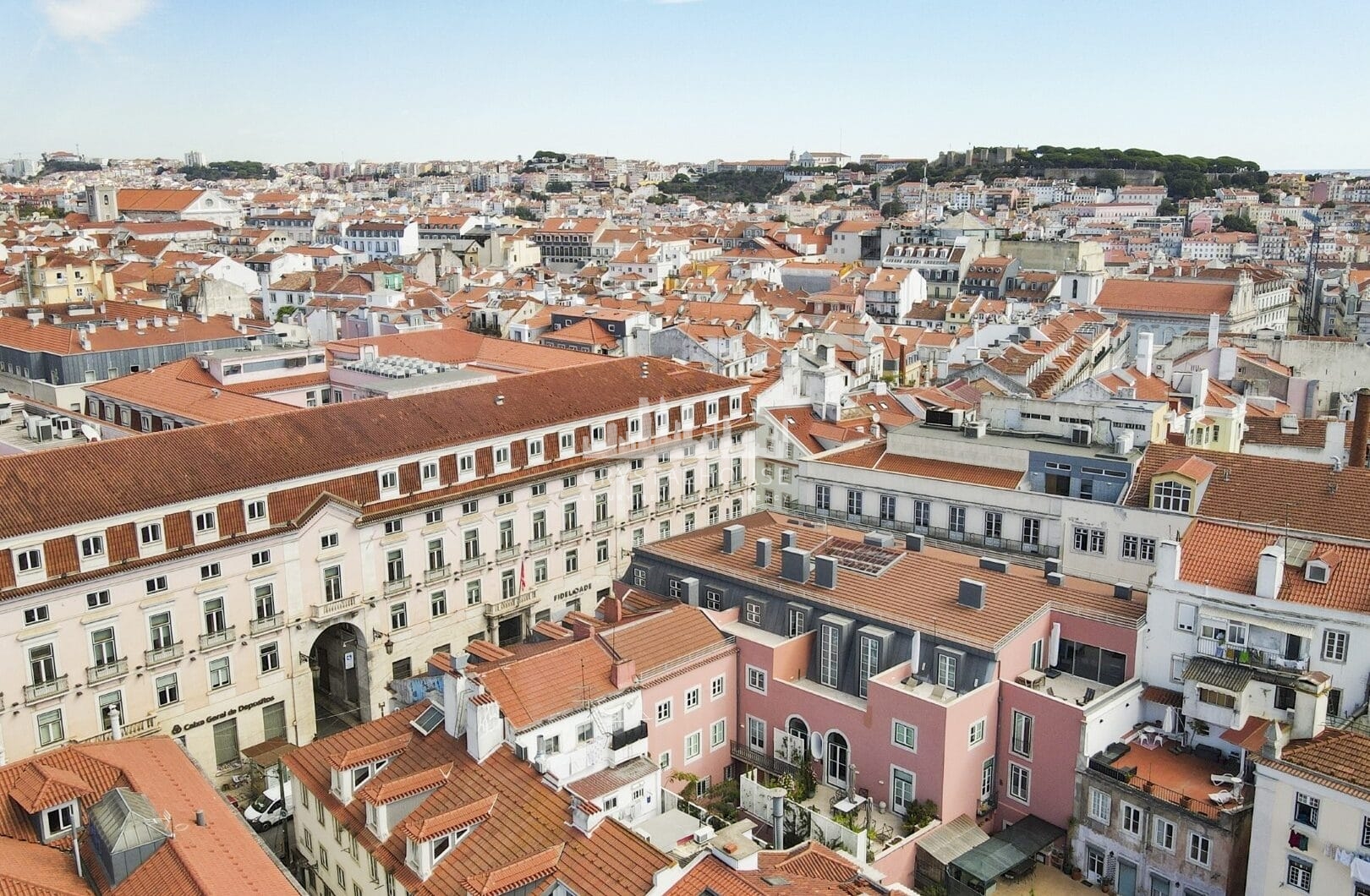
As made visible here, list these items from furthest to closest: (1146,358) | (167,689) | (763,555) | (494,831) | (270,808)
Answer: (1146,358) < (763,555) < (167,689) < (270,808) < (494,831)

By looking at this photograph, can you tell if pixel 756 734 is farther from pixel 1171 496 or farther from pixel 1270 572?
pixel 1171 496

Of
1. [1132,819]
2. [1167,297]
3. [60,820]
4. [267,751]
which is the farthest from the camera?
[1167,297]

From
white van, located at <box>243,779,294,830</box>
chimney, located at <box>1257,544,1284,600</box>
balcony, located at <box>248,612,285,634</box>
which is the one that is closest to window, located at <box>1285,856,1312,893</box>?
chimney, located at <box>1257,544,1284,600</box>

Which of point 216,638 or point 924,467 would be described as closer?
point 216,638

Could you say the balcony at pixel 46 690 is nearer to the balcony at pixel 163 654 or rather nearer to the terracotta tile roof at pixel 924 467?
the balcony at pixel 163 654

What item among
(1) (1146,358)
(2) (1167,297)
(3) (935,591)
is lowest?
(3) (935,591)

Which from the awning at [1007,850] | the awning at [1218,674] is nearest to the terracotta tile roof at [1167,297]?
the awning at [1218,674]

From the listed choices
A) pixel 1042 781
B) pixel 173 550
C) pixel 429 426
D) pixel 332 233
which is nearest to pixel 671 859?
pixel 1042 781

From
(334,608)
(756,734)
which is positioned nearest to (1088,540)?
(756,734)
